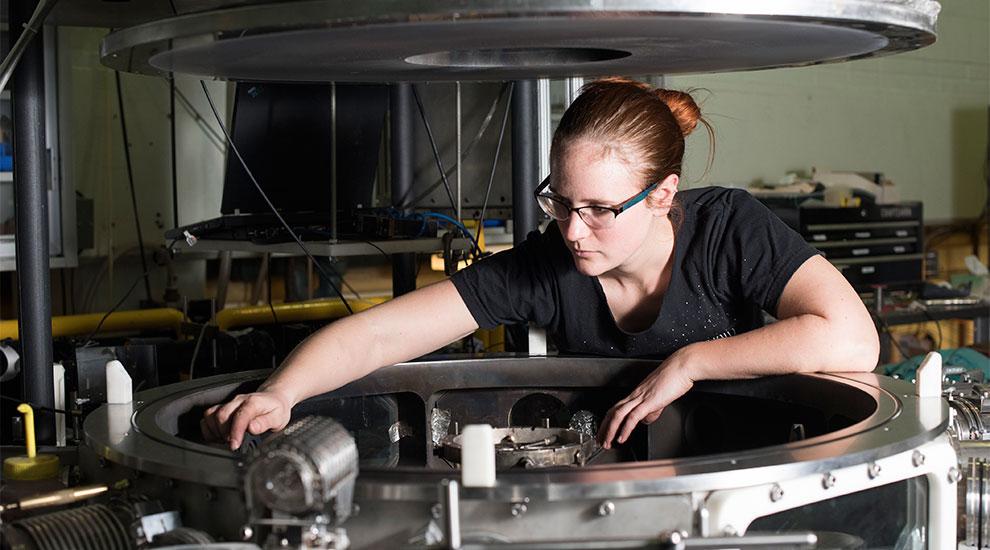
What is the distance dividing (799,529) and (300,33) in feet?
2.22

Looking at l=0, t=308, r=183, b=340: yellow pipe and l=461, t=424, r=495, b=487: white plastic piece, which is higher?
l=461, t=424, r=495, b=487: white plastic piece

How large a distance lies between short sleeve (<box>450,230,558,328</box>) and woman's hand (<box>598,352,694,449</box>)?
A: 0.24 m

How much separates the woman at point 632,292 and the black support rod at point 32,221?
0.24 m

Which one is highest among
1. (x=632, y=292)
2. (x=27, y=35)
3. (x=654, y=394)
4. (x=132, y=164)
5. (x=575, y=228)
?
(x=27, y=35)

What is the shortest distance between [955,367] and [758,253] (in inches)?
30.8

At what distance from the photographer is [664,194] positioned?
1.59 m

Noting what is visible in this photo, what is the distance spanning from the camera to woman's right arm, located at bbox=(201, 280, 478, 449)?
1.38 meters

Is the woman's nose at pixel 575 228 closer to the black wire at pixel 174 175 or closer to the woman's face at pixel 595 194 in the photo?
the woman's face at pixel 595 194

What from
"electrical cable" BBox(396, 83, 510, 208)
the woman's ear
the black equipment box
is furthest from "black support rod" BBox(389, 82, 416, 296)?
the black equipment box

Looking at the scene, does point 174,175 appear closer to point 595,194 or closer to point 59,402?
point 59,402

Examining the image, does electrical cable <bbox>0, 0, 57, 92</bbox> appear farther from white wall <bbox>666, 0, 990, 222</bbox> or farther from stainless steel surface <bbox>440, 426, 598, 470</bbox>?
white wall <bbox>666, 0, 990, 222</bbox>

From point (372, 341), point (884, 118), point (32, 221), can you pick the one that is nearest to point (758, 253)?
point (372, 341)

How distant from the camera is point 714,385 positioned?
1622mm

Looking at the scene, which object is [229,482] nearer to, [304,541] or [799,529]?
[304,541]
